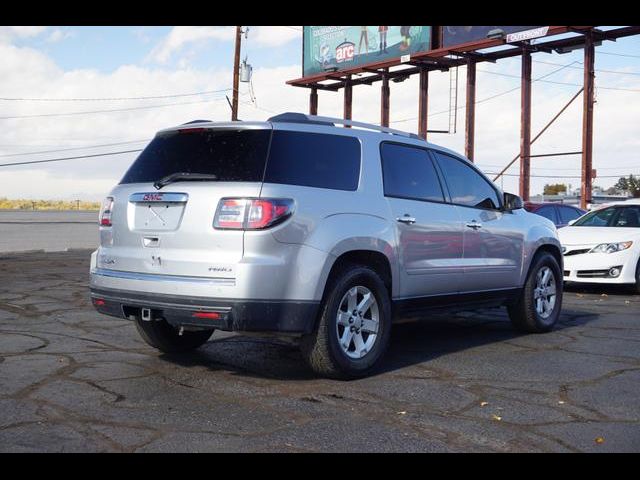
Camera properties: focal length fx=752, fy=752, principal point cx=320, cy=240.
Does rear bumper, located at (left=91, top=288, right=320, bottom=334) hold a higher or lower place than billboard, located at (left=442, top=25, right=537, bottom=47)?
lower

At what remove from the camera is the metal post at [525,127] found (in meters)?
26.4

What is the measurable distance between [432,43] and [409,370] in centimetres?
2447

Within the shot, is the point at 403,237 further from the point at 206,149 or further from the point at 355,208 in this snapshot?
the point at 206,149

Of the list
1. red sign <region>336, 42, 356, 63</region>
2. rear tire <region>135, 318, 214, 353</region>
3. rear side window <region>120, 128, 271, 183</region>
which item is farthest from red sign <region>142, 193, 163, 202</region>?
red sign <region>336, 42, 356, 63</region>

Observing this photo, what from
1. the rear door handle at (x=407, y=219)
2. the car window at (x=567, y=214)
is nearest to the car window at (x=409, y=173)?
the rear door handle at (x=407, y=219)

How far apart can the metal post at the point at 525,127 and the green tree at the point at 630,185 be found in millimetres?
44906

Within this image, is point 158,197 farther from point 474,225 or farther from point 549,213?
point 549,213

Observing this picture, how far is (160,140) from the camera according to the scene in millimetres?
5840

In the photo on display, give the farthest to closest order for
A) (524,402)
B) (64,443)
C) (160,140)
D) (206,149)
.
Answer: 1. (160,140)
2. (206,149)
3. (524,402)
4. (64,443)

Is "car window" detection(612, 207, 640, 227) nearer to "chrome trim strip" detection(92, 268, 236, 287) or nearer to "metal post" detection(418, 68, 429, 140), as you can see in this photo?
"chrome trim strip" detection(92, 268, 236, 287)

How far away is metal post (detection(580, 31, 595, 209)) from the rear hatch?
67.7 feet

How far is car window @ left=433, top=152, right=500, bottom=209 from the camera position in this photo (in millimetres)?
6824

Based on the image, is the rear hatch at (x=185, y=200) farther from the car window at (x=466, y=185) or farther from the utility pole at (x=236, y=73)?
the utility pole at (x=236, y=73)
